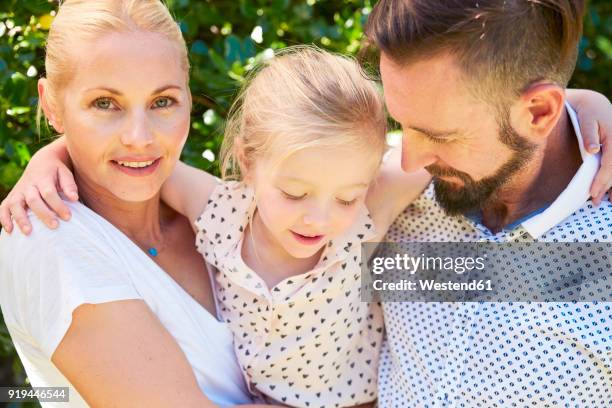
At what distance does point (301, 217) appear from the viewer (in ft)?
8.29

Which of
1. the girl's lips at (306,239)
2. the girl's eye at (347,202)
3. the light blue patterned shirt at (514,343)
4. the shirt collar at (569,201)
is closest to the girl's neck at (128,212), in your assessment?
the girl's lips at (306,239)

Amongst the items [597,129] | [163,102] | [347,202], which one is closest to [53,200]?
[163,102]

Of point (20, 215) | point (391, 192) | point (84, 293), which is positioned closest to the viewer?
point (84, 293)

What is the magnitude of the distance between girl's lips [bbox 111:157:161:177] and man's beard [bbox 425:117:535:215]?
2.70 feet

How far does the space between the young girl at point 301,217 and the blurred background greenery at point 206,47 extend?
26 cm

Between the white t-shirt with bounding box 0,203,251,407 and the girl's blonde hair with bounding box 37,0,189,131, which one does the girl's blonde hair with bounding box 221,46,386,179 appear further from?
the white t-shirt with bounding box 0,203,251,407

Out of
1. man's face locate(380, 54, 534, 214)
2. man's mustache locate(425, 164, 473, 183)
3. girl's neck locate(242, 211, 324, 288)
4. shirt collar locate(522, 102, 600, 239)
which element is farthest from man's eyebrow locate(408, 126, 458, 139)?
girl's neck locate(242, 211, 324, 288)

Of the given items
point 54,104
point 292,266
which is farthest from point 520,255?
point 54,104

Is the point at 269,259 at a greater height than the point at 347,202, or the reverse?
the point at 347,202

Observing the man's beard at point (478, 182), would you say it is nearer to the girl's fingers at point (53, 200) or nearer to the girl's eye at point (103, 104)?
the girl's eye at point (103, 104)

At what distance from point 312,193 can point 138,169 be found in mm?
507

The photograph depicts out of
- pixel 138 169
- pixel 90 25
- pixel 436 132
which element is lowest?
pixel 138 169

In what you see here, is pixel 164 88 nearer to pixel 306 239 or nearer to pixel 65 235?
pixel 65 235

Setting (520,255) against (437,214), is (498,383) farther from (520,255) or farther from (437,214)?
(437,214)
